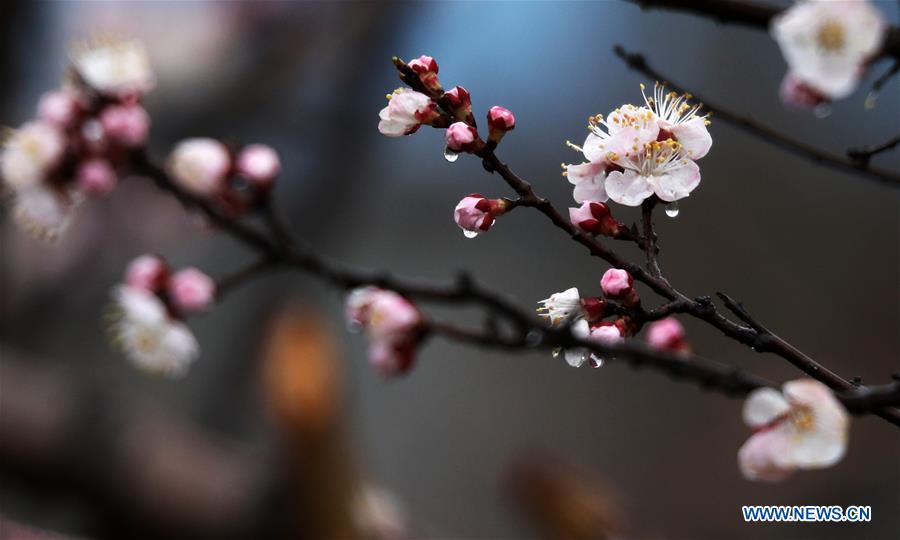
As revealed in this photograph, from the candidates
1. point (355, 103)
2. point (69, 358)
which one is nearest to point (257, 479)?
point (355, 103)

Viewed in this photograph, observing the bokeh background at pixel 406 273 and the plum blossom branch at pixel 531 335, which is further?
the bokeh background at pixel 406 273

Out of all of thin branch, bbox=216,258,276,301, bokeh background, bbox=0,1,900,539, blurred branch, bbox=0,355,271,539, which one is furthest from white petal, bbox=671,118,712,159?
blurred branch, bbox=0,355,271,539

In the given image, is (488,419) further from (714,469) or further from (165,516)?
(165,516)

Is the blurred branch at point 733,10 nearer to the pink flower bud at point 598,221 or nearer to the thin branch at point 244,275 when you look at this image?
the pink flower bud at point 598,221

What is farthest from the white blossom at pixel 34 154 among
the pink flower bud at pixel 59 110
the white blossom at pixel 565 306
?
the white blossom at pixel 565 306

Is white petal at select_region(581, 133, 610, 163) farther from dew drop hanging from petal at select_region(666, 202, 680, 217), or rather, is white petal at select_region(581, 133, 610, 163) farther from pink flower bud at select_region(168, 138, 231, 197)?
pink flower bud at select_region(168, 138, 231, 197)

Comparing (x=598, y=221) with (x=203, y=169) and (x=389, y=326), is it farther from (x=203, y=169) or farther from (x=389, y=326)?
(x=203, y=169)
